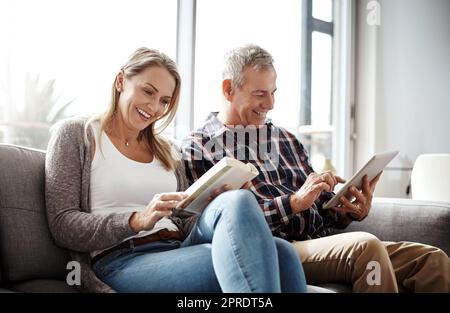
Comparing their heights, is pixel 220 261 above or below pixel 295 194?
below

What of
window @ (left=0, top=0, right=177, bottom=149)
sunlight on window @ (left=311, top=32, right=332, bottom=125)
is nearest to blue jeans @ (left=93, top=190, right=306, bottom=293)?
window @ (left=0, top=0, right=177, bottom=149)

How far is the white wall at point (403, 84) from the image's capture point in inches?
127

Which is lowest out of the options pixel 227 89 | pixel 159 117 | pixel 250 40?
pixel 159 117

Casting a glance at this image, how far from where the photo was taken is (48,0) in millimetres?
2121

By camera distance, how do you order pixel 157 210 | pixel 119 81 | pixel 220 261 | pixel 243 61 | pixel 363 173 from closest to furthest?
1. pixel 220 261
2. pixel 157 210
3. pixel 119 81
4. pixel 363 173
5. pixel 243 61

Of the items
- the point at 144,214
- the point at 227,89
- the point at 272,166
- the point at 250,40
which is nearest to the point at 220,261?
the point at 144,214

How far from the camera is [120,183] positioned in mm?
1407

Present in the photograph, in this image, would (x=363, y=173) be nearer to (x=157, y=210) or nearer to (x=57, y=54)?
(x=157, y=210)

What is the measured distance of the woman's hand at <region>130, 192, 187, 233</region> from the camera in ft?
3.99

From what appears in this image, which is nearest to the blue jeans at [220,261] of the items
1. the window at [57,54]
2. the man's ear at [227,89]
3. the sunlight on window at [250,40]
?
the man's ear at [227,89]

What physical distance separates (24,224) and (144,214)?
0.99 ft

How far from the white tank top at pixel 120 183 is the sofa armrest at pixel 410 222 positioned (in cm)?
71

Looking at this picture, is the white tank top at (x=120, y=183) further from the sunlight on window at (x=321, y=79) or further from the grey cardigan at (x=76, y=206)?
the sunlight on window at (x=321, y=79)

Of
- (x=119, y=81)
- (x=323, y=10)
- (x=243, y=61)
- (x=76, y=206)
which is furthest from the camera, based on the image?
(x=323, y=10)
